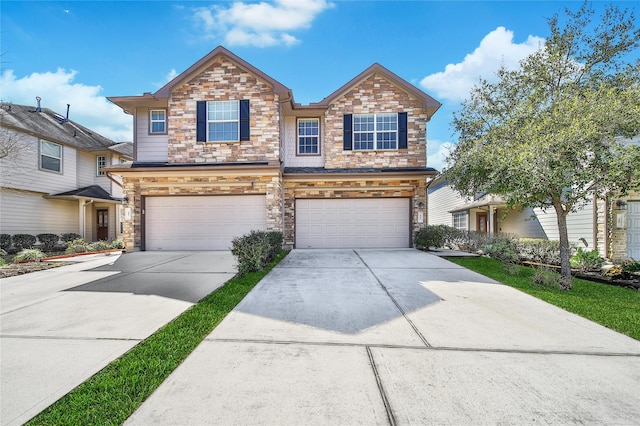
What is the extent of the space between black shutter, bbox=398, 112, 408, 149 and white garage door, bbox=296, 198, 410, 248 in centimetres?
236

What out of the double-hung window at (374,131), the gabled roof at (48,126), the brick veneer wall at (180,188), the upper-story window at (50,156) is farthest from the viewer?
the upper-story window at (50,156)

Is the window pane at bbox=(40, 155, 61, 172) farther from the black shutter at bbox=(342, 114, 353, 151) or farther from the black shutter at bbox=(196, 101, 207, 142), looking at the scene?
the black shutter at bbox=(342, 114, 353, 151)

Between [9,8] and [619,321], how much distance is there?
16.7 metres

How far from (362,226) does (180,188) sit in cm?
770

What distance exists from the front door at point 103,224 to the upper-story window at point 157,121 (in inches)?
308

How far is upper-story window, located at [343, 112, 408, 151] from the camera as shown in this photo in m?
12.1

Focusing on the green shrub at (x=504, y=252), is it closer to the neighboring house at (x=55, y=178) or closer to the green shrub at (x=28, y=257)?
the neighboring house at (x=55, y=178)

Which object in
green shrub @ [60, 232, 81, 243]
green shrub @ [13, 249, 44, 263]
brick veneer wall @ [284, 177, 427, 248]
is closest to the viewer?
green shrub @ [13, 249, 44, 263]

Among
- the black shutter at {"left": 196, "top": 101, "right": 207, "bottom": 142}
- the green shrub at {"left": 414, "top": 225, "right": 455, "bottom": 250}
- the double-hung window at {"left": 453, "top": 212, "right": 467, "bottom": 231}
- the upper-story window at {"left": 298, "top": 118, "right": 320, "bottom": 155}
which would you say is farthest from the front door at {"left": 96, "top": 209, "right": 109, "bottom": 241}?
the double-hung window at {"left": 453, "top": 212, "right": 467, "bottom": 231}

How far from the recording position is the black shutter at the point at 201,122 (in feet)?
36.6

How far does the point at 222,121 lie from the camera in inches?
440

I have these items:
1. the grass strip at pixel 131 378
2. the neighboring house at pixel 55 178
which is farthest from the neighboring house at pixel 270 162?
the grass strip at pixel 131 378

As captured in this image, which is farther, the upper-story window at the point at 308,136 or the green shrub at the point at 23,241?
the upper-story window at the point at 308,136

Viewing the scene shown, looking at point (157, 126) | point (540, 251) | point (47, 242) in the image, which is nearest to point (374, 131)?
point (540, 251)
